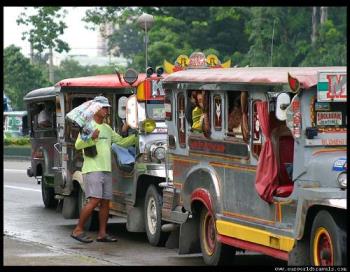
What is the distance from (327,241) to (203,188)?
2.62 meters

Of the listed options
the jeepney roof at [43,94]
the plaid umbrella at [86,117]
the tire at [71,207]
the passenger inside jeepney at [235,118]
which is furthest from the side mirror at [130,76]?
the jeepney roof at [43,94]

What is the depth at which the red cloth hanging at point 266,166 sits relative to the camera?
417 inches

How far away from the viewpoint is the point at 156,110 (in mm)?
14508

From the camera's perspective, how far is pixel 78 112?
1394 centimetres

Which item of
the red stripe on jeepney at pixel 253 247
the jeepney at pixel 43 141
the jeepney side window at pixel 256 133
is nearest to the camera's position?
the red stripe on jeepney at pixel 253 247

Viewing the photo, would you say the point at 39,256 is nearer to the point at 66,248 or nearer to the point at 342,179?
the point at 66,248

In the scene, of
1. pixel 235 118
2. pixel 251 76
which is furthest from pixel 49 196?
pixel 251 76

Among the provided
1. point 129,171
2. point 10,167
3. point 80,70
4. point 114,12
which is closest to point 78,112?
point 129,171

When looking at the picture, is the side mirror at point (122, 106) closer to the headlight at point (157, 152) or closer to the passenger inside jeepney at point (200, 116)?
the headlight at point (157, 152)

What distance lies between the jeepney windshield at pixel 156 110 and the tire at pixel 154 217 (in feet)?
3.31

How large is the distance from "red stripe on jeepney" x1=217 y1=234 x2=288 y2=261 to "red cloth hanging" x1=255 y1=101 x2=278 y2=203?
1.58ft

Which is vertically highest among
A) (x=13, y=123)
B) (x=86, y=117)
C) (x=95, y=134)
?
(x=86, y=117)
